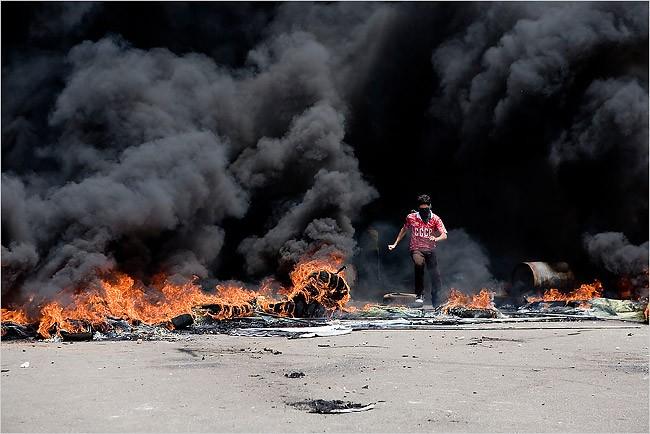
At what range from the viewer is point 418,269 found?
17594 millimetres

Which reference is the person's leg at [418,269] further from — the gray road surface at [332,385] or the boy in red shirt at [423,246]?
the gray road surface at [332,385]


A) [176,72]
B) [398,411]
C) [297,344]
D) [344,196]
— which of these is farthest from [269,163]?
[398,411]

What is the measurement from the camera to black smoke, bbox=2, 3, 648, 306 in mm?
17078

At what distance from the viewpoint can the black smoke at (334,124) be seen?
17.1 meters

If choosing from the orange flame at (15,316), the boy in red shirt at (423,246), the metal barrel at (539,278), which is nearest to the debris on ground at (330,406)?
the orange flame at (15,316)

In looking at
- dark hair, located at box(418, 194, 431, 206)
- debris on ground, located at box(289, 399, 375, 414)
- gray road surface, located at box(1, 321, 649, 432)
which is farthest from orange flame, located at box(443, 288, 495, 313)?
debris on ground, located at box(289, 399, 375, 414)

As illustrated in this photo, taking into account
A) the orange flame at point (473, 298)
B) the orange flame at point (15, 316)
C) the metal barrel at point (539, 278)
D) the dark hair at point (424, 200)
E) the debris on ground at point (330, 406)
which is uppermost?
the dark hair at point (424, 200)

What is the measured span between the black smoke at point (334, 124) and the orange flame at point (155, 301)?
0.73 metres

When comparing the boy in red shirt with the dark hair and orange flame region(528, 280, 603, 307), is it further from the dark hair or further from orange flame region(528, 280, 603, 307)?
orange flame region(528, 280, 603, 307)

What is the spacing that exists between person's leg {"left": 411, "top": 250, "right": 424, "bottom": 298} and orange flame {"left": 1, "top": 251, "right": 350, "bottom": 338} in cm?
208

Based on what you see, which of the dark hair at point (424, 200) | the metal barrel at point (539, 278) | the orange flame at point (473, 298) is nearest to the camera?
the orange flame at point (473, 298)

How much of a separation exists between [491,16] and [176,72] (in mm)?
9929

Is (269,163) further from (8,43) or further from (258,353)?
(258,353)

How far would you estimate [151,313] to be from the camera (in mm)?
12469
